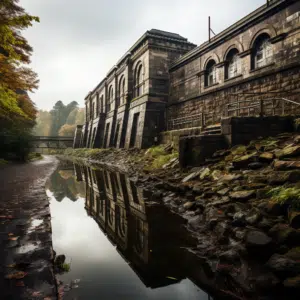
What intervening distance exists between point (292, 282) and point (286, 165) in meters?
3.41

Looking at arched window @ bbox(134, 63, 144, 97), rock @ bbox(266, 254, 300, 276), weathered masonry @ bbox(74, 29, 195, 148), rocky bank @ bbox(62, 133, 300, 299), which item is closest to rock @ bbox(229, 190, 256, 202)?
rocky bank @ bbox(62, 133, 300, 299)

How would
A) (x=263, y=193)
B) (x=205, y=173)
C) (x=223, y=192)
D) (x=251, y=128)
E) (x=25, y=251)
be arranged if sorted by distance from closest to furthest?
(x=25, y=251) → (x=263, y=193) → (x=223, y=192) → (x=205, y=173) → (x=251, y=128)

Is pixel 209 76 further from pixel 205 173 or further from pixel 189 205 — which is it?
pixel 189 205

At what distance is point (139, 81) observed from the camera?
20328mm

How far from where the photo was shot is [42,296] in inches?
76.9

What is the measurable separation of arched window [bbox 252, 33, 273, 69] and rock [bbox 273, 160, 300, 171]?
7.85 metres

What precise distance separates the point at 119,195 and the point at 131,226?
8.94 ft

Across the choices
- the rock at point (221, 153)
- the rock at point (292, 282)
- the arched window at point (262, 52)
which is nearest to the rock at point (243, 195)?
the rock at point (292, 282)

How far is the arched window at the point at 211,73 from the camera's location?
14.7 meters

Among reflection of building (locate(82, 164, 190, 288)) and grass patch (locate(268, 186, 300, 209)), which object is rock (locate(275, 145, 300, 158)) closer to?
grass patch (locate(268, 186, 300, 209))

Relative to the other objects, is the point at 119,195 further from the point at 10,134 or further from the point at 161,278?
the point at 10,134

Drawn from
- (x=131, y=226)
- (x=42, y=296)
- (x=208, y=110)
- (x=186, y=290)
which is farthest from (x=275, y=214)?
(x=208, y=110)

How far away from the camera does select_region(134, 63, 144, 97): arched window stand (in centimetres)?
1980

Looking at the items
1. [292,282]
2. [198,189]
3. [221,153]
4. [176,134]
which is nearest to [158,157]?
[176,134]
